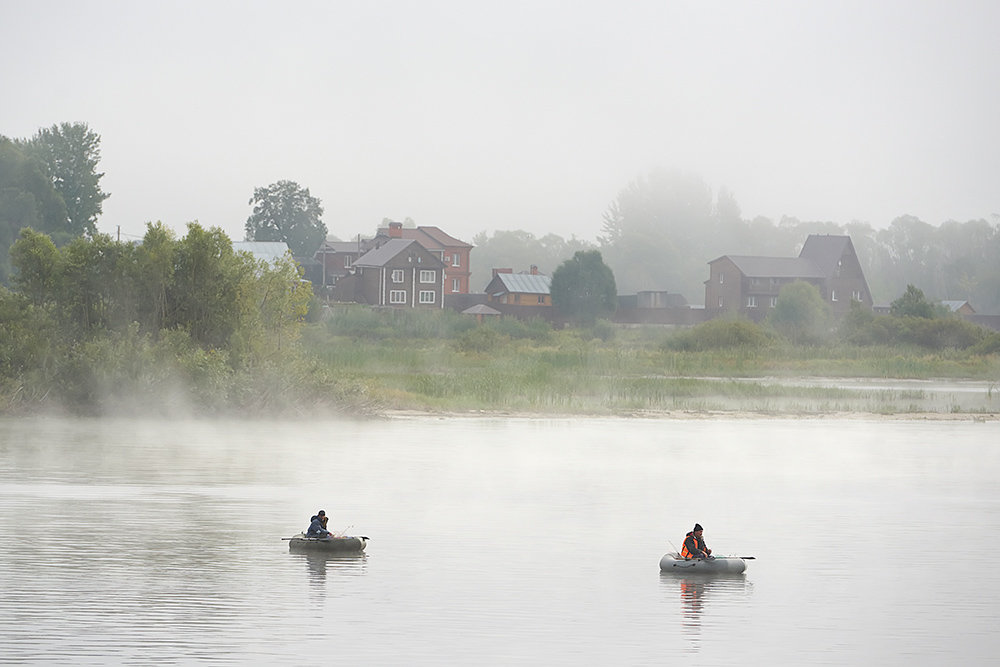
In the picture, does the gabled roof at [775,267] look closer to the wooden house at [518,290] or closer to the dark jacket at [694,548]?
the wooden house at [518,290]

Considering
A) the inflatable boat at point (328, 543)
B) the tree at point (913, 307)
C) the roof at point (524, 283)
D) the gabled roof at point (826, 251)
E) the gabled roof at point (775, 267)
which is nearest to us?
the inflatable boat at point (328, 543)

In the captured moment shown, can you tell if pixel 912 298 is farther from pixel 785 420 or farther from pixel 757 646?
pixel 757 646

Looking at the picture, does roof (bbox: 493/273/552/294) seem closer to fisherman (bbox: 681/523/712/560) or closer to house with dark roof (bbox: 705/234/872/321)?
house with dark roof (bbox: 705/234/872/321)

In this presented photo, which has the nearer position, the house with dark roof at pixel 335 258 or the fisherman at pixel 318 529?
the fisherman at pixel 318 529

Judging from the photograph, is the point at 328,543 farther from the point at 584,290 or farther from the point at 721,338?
the point at 584,290

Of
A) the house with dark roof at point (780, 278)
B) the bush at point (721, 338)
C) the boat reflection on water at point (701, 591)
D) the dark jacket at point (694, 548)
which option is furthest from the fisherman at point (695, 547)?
the house with dark roof at point (780, 278)

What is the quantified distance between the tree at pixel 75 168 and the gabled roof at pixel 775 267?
212 ft

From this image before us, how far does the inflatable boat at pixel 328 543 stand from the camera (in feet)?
76.0

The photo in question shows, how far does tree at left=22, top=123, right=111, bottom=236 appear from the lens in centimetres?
12644

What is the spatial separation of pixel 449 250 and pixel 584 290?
40.0m

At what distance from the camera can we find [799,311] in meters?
120

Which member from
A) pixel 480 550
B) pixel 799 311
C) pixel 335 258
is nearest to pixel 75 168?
pixel 335 258

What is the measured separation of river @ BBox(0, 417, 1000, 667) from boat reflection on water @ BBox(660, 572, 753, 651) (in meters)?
0.07

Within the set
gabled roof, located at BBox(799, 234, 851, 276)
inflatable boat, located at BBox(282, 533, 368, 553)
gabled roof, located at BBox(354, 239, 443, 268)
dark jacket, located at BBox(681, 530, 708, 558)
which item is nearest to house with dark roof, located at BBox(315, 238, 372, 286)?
gabled roof, located at BBox(354, 239, 443, 268)
